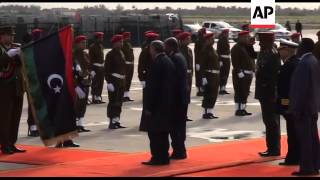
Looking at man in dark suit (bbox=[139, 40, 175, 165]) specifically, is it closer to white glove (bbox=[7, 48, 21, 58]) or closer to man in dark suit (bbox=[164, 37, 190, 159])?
man in dark suit (bbox=[164, 37, 190, 159])

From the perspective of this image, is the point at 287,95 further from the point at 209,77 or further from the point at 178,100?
the point at 209,77

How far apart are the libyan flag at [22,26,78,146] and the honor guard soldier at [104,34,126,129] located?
370 cm

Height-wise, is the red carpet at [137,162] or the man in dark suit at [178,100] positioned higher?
the man in dark suit at [178,100]

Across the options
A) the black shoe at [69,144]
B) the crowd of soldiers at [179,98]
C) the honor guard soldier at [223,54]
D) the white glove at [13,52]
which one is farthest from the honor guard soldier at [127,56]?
the white glove at [13,52]

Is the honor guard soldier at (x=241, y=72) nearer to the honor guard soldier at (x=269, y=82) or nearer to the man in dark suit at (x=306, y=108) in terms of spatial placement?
the honor guard soldier at (x=269, y=82)

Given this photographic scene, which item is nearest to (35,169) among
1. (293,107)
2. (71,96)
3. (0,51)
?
(71,96)

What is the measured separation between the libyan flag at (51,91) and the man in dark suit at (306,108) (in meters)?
3.50

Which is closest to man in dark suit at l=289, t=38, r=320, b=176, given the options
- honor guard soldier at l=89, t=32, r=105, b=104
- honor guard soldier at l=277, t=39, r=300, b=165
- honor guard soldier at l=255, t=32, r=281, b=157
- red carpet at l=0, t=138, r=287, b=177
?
honor guard soldier at l=277, t=39, r=300, b=165

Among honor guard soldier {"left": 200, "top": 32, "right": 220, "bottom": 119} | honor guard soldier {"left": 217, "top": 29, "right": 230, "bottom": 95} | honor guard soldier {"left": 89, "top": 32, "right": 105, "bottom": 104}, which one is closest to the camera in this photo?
honor guard soldier {"left": 200, "top": 32, "right": 220, "bottom": 119}

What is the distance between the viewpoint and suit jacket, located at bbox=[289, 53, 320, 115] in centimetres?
1029

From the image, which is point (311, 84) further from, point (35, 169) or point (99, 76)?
point (99, 76)

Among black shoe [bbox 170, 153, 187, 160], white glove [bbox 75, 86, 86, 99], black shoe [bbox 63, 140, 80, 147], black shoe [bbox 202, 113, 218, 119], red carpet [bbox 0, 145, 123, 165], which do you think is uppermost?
white glove [bbox 75, 86, 86, 99]

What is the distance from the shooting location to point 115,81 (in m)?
16.2

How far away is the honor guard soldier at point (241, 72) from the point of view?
18.2 meters
